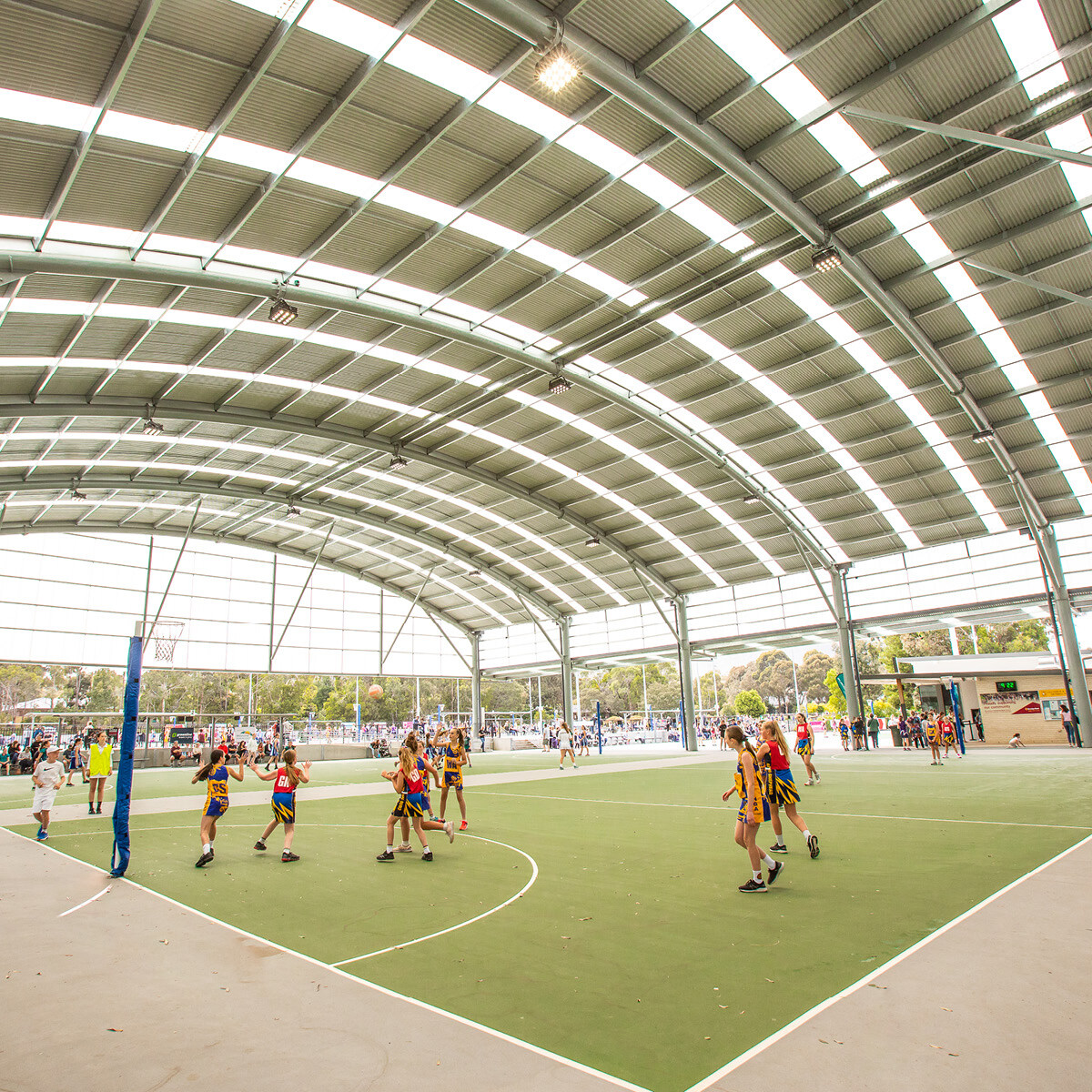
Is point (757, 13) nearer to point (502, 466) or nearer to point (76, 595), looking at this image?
point (502, 466)

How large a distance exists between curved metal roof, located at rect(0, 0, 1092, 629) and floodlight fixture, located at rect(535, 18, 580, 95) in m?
0.41

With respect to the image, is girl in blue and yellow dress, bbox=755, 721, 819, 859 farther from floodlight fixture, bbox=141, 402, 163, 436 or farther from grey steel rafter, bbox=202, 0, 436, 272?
floodlight fixture, bbox=141, 402, 163, 436

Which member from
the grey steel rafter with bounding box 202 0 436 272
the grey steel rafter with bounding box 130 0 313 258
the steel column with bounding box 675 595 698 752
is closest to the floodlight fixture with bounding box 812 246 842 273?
the grey steel rafter with bounding box 202 0 436 272

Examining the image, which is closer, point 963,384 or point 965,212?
point 965,212

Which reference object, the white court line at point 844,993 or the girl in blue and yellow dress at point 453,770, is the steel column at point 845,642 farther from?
the white court line at point 844,993

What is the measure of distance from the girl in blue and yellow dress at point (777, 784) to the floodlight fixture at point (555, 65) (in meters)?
12.8

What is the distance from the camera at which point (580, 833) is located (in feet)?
45.4

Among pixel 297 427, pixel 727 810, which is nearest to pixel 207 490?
pixel 297 427

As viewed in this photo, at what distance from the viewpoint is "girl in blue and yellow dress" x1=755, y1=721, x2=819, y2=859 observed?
10008 millimetres

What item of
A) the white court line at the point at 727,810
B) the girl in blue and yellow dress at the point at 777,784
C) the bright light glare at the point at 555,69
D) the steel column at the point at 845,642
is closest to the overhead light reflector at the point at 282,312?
the bright light glare at the point at 555,69

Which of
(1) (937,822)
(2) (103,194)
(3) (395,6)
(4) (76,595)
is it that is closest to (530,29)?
(3) (395,6)

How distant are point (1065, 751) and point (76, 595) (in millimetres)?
54973

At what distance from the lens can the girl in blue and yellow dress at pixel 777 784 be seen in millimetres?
10008

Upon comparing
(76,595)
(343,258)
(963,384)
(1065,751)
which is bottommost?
(1065,751)
